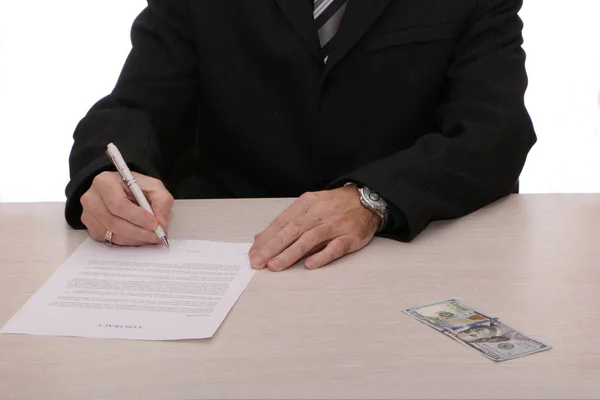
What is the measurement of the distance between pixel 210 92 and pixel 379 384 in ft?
3.23

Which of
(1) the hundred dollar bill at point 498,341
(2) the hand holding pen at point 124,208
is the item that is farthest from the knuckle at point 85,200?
(1) the hundred dollar bill at point 498,341

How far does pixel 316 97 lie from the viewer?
1703 mm

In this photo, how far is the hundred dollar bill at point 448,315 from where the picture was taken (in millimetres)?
1083

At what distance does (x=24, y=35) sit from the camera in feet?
11.5

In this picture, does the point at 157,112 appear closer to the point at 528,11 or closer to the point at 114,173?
the point at 114,173

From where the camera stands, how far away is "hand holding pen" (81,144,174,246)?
1.35m

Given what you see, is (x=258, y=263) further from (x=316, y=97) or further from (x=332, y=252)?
(x=316, y=97)

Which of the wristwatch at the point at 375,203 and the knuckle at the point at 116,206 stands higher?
the knuckle at the point at 116,206

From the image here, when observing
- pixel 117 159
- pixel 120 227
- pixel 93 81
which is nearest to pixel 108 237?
pixel 120 227

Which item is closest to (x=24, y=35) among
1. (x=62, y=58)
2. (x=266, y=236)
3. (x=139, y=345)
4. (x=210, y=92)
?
(x=62, y=58)

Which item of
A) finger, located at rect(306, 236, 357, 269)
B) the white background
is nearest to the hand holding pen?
finger, located at rect(306, 236, 357, 269)

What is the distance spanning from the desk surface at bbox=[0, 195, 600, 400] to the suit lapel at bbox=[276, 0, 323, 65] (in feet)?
1.23

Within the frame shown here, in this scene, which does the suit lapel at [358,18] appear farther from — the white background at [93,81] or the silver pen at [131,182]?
the white background at [93,81]

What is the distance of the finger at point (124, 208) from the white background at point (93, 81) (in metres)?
2.21
